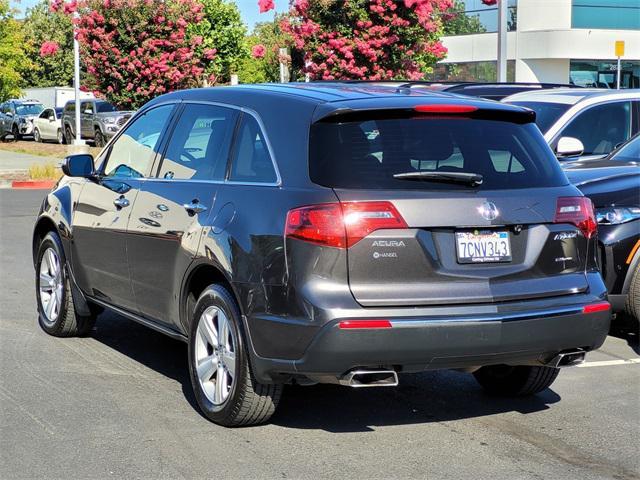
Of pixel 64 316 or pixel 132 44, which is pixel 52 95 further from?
pixel 64 316

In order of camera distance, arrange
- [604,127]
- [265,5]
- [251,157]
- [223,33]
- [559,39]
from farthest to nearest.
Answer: [559,39] → [223,33] → [265,5] → [604,127] → [251,157]

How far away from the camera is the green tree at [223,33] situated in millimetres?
34344

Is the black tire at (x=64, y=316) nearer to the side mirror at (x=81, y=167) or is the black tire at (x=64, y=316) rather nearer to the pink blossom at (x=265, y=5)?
the side mirror at (x=81, y=167)

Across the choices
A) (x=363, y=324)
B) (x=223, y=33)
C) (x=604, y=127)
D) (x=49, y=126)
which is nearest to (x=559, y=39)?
(x=223, y=33)

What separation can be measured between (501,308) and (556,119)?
18.1 ft

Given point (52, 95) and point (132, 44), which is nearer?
point (132, 44)

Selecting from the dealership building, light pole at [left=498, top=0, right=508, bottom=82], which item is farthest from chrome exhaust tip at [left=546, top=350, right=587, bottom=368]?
the dealership building

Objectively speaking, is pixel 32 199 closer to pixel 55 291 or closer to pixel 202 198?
pixel 55 291

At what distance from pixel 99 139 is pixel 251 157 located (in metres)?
31.5

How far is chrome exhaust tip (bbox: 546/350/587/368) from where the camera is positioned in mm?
5543

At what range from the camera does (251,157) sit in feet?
18.9

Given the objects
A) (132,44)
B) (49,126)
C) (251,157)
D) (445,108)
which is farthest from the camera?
(49,126)

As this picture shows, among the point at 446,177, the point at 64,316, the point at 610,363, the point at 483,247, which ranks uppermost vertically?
the point at 446,177

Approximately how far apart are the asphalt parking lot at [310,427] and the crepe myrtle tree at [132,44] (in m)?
22.5
